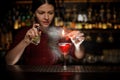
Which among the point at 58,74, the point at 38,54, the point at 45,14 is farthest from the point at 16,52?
A: the point at 58,74

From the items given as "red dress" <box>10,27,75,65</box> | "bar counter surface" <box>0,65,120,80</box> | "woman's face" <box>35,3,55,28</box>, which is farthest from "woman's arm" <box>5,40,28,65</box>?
"bar counter surface" <box>0,65,120,80</box>

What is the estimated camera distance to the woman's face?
124 inches

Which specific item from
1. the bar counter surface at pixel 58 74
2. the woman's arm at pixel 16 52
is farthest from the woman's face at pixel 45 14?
the bar counter surface at pixel 58 74

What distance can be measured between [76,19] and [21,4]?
2.76ft

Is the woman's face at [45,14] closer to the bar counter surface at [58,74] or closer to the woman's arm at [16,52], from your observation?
the woman's arm at [16,52]

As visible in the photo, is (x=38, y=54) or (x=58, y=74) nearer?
(x=58, y=74)

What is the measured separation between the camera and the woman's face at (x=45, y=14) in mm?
3151

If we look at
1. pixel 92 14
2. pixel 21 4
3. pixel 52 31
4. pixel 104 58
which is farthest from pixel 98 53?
pixel 52 31

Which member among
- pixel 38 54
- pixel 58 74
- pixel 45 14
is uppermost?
pixel 45 14

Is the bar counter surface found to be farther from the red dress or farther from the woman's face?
the woman's face

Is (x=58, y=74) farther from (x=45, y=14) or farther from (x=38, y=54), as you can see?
(x=45, y=14)

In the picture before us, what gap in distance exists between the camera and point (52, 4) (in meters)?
3.18

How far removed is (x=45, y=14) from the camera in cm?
320

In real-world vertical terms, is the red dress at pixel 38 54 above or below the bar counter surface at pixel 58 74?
below
